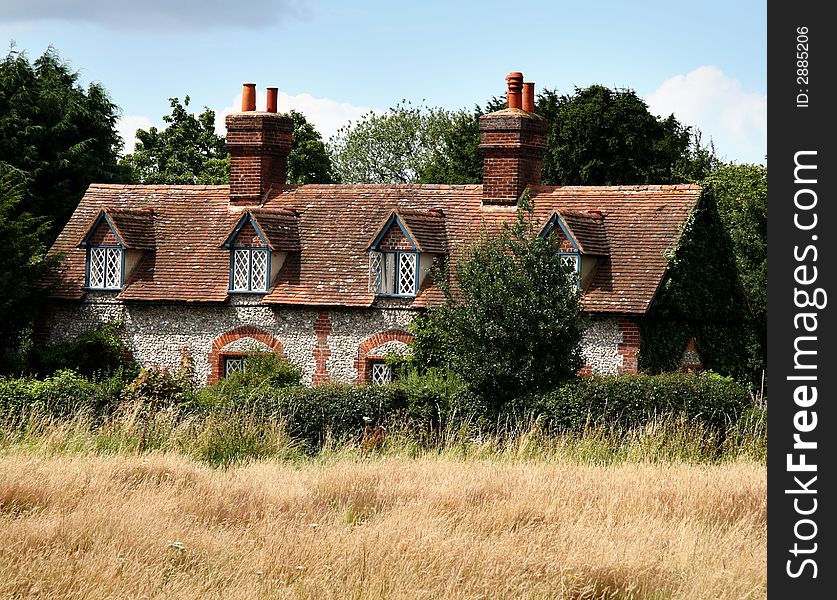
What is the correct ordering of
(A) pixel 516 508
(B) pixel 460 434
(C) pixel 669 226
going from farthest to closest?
(C) pixel 669 226
(B) pixel 460 434
(A) pixel 516 508

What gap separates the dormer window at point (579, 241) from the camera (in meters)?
28.0

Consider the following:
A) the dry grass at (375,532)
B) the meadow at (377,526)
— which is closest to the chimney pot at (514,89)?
the meadow at (377,526)

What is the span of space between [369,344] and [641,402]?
9.70 meters

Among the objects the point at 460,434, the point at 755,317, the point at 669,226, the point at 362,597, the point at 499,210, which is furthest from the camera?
the point at 755,317

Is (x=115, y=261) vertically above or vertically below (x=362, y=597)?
above

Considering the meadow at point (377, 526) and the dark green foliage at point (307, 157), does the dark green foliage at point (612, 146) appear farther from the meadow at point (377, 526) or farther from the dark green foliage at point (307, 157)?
the meadow at point (377, 526)

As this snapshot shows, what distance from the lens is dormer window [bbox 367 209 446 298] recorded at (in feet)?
97.2

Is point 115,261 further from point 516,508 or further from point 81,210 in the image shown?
point 516,508

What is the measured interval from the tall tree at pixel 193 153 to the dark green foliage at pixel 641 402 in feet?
106

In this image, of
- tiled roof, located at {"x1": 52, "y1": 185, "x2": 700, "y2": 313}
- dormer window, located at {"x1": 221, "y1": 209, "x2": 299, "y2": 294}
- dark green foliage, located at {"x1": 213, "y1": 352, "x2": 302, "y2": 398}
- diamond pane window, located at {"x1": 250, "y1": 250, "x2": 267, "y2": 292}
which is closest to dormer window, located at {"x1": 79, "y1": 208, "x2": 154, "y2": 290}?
tiled roof, located at {"x1": 52, "y1": 185, "x2": 700, "y2": 313}

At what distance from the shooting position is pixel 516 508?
42.4 feet

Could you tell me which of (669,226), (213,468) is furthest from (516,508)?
(669,226)

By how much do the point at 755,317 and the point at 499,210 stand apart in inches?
334

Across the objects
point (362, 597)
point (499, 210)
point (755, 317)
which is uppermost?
point (499, 210)
